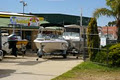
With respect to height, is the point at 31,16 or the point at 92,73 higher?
the point at 31,16

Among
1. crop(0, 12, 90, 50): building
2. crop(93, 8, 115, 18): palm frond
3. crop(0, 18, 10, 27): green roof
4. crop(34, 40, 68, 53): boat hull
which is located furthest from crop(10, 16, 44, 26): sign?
crop(34, 40, 68, 53): boat hull

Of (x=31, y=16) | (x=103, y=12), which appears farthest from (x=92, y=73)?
(x=31, y=16)

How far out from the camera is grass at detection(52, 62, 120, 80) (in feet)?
33.6

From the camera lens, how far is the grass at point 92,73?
10227 millimetres

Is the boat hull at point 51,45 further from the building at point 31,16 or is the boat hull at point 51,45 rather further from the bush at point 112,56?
the building at point 31,16

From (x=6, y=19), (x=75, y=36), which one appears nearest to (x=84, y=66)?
(x=75, y=36)

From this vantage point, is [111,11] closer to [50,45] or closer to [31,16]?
[50,45]

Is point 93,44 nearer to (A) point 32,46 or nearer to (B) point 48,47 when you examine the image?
(B) point 48,47

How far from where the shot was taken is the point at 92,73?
1144 cm

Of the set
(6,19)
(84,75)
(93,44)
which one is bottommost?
(84,75)

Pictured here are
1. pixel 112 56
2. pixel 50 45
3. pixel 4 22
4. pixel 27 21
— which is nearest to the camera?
A: pixel 112 56

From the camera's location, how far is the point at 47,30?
67.9ft

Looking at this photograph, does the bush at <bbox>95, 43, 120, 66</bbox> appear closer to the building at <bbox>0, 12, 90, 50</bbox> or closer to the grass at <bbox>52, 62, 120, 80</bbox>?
the grass at <bbox>52, 62, 120, 80</bbox>

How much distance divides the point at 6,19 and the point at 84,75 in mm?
21296
